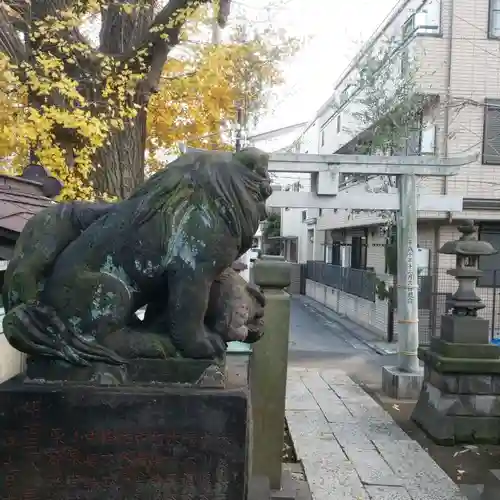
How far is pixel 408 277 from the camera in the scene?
867cm

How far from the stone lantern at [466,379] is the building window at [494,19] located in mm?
9042

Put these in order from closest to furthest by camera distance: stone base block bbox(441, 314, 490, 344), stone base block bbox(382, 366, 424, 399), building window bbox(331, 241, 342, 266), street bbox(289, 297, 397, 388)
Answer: stone base block bbox(441, 314, 490, 344), stone base block bbox(382, 366, 424, 399), street bbox(289, 297, 397, 388), building window bbox(331, 241, 342, 266)

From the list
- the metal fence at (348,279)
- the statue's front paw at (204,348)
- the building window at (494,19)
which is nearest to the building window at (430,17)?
the building window at (494,19)

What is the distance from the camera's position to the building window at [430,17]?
1377 centimetres

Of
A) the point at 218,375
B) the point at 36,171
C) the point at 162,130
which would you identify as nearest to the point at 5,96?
the point at 36,171

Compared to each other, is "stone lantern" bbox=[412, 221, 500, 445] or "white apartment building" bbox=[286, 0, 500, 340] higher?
"white apartment building" bbox=[286, 0, 500, 340]

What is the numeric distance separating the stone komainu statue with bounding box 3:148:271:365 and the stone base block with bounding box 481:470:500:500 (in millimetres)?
2739

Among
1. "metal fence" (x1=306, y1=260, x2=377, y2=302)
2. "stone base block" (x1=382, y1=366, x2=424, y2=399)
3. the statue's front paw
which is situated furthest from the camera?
"metal fence" (x1=306, y1=260, x2=377, y2=302)

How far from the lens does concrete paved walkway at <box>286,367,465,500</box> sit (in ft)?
16.5

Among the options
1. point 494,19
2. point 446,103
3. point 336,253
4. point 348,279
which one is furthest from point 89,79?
point 336,253

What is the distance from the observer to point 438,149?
547 inches

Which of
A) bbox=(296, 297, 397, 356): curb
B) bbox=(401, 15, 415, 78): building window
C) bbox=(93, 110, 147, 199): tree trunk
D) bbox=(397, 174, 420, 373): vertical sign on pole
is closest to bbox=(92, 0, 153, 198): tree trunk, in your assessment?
bbox=(93, 110, 147, 199): tree trunk

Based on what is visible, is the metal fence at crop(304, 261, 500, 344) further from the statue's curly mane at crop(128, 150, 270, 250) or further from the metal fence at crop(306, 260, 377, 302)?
the statue's curly mane at crop(128, 150, 270, 250)

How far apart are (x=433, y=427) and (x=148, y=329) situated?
5138 millimetres
